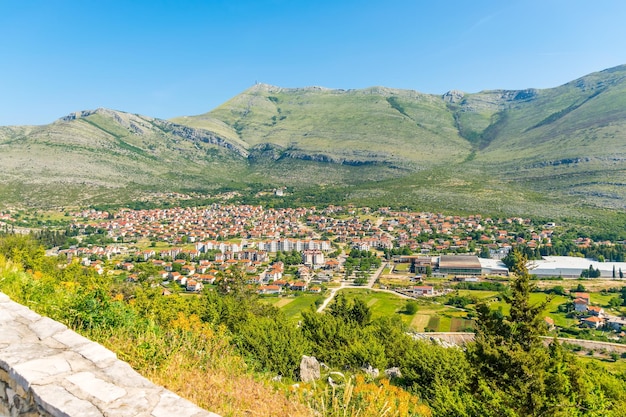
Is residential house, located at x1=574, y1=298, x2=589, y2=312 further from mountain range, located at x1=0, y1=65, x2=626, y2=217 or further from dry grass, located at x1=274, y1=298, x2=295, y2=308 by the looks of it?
mountain range, located at x1=0, y1=65, x2=626, y2=217

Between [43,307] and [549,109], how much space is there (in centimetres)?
22132

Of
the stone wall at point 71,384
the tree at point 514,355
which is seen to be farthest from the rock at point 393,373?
the stone wall at point 71,384

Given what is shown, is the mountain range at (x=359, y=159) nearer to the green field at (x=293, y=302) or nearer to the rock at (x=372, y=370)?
the green field at (x=293, y=302)

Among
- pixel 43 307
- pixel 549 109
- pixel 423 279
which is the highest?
pixel 549 109

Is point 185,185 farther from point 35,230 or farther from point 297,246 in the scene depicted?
point 297,246

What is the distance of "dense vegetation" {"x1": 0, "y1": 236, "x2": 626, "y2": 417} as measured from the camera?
3.98 m

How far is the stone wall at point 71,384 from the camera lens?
2375 mm

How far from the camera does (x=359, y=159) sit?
13888 centimetres

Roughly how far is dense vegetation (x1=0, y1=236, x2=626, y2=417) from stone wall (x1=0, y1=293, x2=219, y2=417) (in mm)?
676

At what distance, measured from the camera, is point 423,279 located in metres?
48.5

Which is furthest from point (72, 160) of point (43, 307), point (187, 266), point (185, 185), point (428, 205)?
point (43, 307)

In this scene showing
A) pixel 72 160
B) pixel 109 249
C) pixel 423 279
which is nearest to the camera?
pixel 423 279

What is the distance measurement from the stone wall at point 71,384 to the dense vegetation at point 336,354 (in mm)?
676

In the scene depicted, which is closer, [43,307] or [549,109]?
[43,307]
